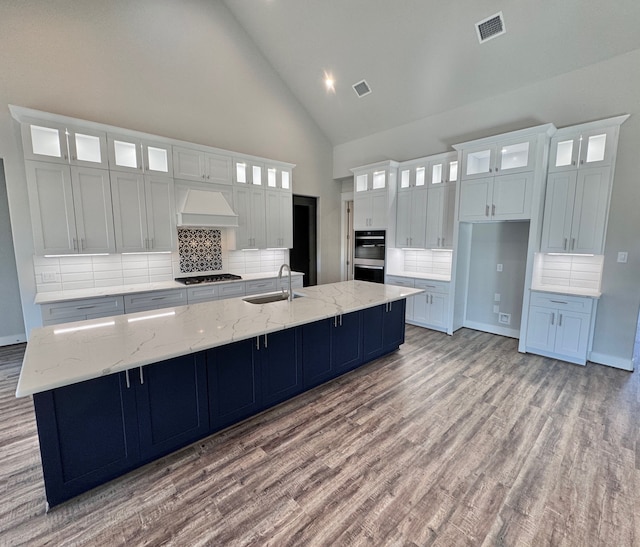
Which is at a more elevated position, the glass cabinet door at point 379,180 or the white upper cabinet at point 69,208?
the glass cabinet door at point 379,180

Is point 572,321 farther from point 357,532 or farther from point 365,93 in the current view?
point 365,93

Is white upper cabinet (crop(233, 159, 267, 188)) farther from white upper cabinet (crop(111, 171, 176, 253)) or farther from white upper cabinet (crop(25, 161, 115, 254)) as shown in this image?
white upper cabinet (crop(25, 161, 115, 254))

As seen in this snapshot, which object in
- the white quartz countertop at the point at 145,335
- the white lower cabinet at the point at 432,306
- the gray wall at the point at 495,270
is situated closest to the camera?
the white quartz countertop at the point at 145,335

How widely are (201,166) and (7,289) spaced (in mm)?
3042

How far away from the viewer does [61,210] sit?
10.7 feet

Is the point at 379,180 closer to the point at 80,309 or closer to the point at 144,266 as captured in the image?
the point at 144,266

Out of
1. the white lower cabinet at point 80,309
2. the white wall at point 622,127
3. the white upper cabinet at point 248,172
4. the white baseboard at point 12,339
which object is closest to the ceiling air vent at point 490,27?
the white wall at point 622,127

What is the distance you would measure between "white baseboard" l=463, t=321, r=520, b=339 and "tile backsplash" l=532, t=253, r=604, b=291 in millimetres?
858

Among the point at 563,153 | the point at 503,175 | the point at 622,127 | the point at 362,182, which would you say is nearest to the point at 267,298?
the point at 362,182

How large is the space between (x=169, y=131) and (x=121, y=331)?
11.3ft

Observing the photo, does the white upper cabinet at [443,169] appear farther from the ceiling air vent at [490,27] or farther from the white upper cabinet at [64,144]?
the white upper cabinet at [64,144]

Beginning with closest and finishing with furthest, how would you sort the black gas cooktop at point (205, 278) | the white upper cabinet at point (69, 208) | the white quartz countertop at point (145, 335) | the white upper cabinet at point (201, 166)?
the white quartz countertop at point (145, 335), the white upper cabinet at point (69, 208), the white upper cabinet at point (201, 166), the black gas cooktop at point (205, 278)

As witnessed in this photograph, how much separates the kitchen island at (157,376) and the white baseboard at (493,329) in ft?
9.70

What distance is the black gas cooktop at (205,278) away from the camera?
4133 millimetres
